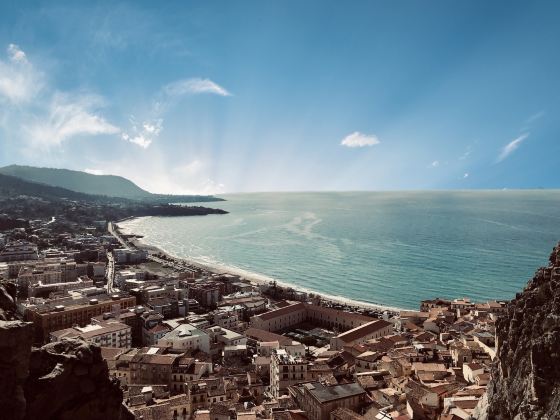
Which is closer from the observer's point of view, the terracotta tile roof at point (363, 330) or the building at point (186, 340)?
the building at point (186, 340)

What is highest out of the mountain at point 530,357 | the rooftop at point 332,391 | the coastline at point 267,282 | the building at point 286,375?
the mountain at point 530,357

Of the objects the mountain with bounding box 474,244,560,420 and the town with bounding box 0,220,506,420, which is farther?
the town with bounding box 0,220,506,420

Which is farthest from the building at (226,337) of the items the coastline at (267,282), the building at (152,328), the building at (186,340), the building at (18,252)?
the building at (18,252)

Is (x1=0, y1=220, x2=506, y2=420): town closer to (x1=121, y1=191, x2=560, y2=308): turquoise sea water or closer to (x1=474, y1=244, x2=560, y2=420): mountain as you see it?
(x1=474, y1=244, x2=560, y2=420): mountain

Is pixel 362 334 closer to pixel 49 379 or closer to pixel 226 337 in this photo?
pixel 226 337

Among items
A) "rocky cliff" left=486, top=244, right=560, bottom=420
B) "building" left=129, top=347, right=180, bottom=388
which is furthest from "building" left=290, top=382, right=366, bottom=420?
"building" left=129, top=347, right=180, bottom=388

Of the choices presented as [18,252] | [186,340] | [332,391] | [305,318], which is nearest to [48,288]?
[186,340]

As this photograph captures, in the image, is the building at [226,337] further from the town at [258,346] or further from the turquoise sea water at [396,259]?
the turquoise sea water at [396,259]

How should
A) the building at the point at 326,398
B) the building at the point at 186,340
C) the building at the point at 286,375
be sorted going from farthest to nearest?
the building at the point at 186,340, the building at the point at 286,375, the building at the point at 326,398
